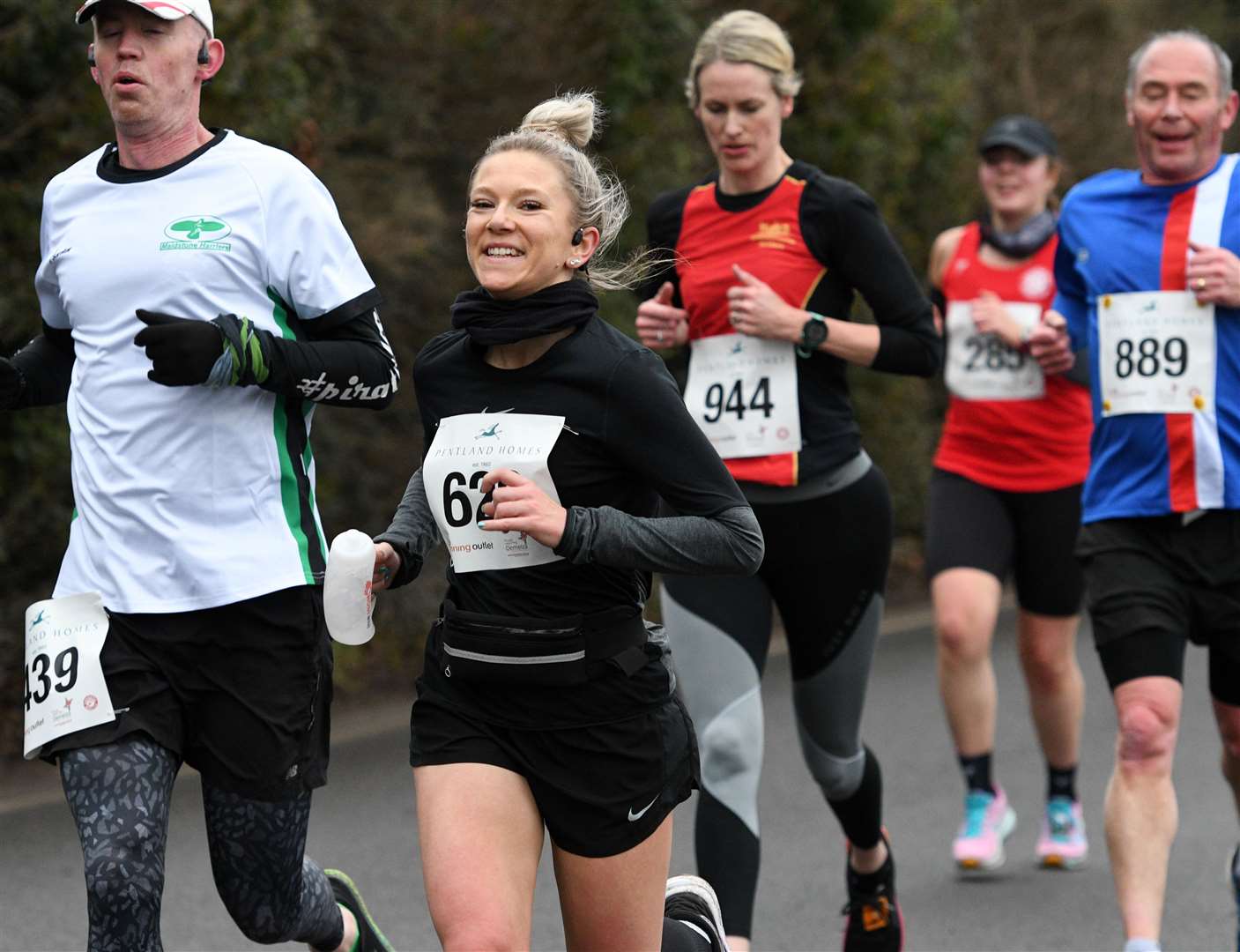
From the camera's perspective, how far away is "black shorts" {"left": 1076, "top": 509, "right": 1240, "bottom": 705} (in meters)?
5.38

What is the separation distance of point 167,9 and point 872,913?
118 inches

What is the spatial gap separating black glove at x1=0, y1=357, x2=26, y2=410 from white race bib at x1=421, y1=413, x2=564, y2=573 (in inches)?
45.3

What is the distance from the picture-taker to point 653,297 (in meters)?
5.76

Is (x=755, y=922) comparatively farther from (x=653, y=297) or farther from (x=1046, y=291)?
(x=1046, y=291)

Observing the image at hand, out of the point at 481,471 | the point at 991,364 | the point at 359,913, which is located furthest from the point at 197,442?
the point at 991,364

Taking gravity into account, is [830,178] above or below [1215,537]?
above

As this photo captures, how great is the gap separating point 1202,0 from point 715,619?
16125 millimetres

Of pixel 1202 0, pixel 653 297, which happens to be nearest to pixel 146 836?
pixel 653 297

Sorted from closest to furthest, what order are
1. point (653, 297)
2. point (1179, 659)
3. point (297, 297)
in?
point (297, 297) < point (1179, 659) < point (653, 297)

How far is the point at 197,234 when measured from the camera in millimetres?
4289

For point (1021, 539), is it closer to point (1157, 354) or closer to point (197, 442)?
point (1157, 354)

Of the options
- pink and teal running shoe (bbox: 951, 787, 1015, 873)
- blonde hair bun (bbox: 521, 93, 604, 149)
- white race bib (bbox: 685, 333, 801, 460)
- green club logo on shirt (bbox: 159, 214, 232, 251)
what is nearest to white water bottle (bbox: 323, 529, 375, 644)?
green club logo on shirt (bbox: 159, 214, 232, 251)

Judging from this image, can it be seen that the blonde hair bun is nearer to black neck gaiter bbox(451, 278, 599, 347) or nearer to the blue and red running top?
black neck gaiter bbox(451, 278, 599, 347)

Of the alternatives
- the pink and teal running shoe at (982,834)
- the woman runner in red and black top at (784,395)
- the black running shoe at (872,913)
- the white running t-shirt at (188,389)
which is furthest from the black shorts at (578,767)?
the pink and teal running shoe at (982,834)
